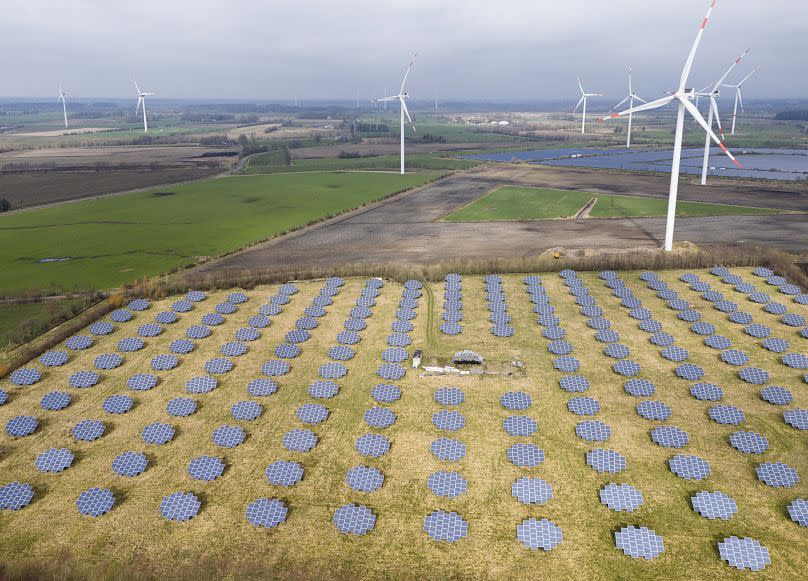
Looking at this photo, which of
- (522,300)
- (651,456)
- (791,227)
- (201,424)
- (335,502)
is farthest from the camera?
(791,227)

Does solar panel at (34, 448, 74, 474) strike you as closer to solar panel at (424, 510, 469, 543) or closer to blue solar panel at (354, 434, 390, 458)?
blue solar panel at (354, 434, 390, 458)

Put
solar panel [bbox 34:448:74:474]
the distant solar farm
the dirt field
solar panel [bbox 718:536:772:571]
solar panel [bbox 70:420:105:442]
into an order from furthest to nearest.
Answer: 1. the dirt field
2. solar panel [bbox 70:420:105:442]
3. solar panel [bbox 34:448:74:474]
4. the distant solar farm
5. solar panel [bbox 718:536:772:571]

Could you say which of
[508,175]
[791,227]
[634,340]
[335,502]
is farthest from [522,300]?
[508,175]

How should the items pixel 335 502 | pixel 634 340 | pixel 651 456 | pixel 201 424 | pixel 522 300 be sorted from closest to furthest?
pixel 335 502, pixel 651 456, pixel 201 424, pixel 634 340, pixel 522 300

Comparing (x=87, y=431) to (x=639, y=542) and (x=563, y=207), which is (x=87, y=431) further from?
(x=563, y=207)

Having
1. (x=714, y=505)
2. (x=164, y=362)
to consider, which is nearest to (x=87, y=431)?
(x=164, y=362)

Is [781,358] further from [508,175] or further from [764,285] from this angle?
[508,175]

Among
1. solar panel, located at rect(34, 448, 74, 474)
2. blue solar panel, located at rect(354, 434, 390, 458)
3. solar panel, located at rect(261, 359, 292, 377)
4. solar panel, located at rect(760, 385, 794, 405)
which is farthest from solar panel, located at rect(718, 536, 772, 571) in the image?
solar panel, located at rect(34, 448, 74, 474)
